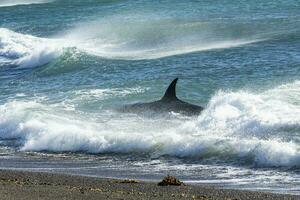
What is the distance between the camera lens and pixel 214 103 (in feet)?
72.7

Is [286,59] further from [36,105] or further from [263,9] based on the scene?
[263,9]

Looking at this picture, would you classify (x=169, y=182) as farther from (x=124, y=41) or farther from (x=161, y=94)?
(x=124, y=41)

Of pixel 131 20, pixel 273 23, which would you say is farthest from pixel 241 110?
pixel 131 20

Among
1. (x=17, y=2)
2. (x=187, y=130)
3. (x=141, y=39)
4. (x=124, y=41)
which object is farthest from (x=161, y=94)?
(x=17, y=2)

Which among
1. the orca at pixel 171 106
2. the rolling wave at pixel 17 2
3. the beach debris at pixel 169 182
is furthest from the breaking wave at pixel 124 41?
the beach debris at pixel 169 182

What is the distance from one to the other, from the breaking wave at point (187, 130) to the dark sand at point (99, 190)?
9.87 feet

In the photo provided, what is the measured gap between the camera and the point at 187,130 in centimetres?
2011

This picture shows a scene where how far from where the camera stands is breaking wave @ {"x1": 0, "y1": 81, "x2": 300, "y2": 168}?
1775 cm

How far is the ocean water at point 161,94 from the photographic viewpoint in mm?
17375

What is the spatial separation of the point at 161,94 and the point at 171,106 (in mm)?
3722

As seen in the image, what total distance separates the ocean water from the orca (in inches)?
12.0

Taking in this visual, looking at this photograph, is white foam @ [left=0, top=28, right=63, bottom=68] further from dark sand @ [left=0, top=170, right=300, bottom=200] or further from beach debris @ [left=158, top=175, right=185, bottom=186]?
beach debris @ [left=158, top=175, right=185, bottom=186]

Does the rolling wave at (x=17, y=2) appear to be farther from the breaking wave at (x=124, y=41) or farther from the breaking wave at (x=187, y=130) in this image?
the breaking wave at (x=187, y=130)

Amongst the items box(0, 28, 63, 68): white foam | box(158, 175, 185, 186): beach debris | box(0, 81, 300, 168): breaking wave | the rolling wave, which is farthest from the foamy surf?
box(158, 175, 185, 186): beach debris
